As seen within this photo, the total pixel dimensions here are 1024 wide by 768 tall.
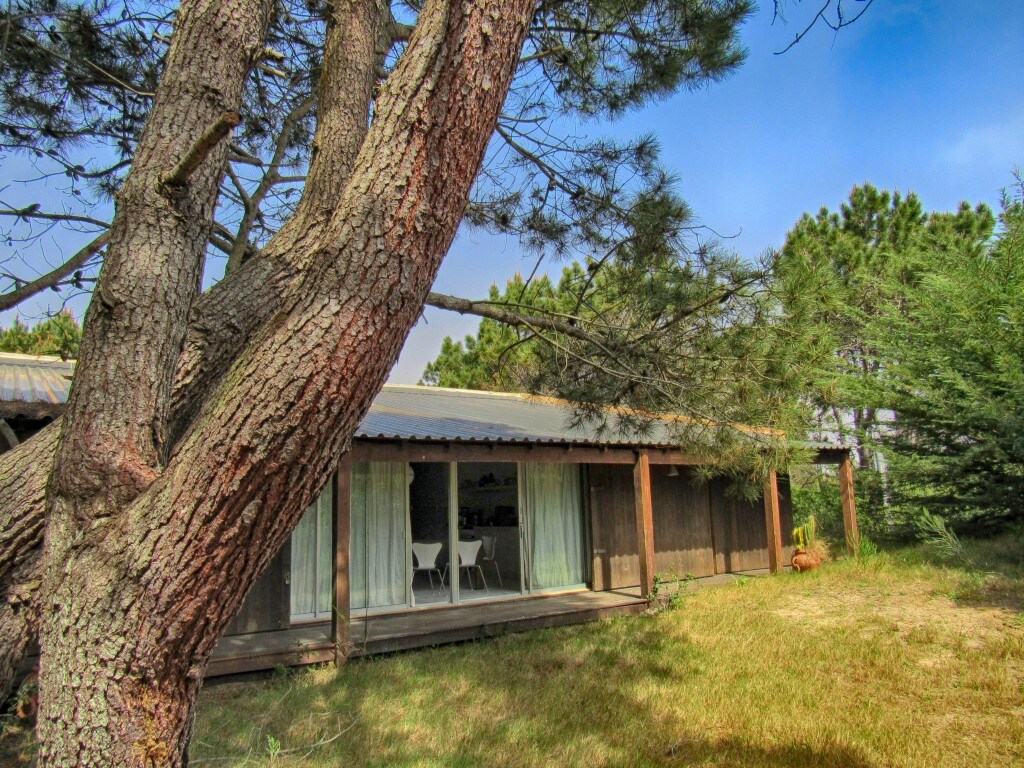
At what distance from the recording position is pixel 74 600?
1550mm

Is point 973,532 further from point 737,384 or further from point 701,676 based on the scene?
point 737,384

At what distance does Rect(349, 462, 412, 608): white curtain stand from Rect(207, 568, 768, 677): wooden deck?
346mm

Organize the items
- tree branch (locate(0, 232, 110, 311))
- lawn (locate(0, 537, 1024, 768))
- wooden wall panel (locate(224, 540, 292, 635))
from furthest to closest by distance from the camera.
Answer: wooden wall panel (locate(224, 540, 292, 635))
lawn (locate(0, 537, 1024, 768))
tree branch (locate(0, 232, 110, 311))

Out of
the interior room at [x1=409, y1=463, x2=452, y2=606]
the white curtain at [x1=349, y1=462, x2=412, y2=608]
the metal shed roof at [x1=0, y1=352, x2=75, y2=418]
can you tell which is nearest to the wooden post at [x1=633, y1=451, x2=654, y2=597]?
the interior room at [x1=409, y1=463, x2=452, y2=606]

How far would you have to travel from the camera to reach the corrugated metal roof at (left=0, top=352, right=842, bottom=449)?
6961 millimetres

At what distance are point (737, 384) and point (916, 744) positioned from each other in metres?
2.62

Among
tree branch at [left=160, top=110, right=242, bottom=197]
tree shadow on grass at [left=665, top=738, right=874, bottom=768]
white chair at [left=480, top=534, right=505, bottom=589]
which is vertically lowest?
tree shadow on grass at [left=665, top=738, right=874, bottom=768]

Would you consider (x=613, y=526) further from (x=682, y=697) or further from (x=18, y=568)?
(x=18, y=568)

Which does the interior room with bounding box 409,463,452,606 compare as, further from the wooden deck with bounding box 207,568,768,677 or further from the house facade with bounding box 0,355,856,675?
the wooden deck with bounding box 207,568,768,677

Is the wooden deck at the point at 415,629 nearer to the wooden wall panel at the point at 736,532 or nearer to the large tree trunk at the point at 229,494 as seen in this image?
the wooden wall panel at the point at 736,532

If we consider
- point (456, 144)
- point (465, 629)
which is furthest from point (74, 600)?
point (465, 629)

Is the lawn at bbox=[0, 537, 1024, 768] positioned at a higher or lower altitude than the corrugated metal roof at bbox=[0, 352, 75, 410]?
lower

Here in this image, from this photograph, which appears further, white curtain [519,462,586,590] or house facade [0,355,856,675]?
white curtain [519,462,586,590]

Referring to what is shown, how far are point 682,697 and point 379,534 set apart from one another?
4386 mm
